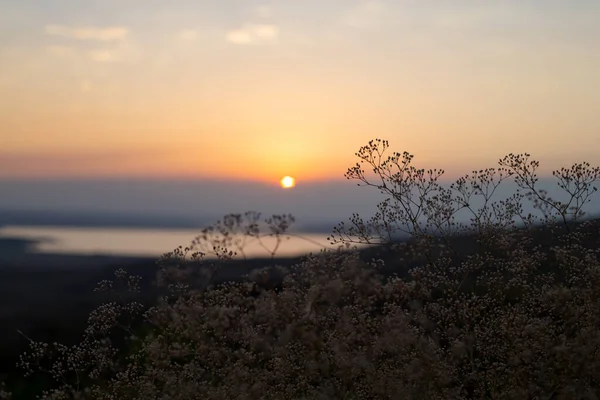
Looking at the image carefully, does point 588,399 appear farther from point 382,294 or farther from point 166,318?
point 166,318

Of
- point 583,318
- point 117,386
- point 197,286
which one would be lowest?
point 117,386

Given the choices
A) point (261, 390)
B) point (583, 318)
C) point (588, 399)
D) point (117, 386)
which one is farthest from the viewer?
point (117, 386)

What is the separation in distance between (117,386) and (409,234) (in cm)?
349

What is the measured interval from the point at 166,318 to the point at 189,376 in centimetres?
56

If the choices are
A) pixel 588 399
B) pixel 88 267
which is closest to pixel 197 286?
pixel 588 399

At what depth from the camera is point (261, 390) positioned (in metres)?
5.11

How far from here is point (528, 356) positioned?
16.9 ft

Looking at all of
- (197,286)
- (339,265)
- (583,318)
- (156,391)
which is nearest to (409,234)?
(339,265)

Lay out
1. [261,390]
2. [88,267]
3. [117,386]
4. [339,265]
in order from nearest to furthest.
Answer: [261,390]
[339,265]
[117,386]
[88,267]

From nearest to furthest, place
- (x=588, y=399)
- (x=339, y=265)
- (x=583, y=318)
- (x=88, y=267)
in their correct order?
(x=588, y=399), (x=583, y=318), (x=339, y=265), (x=88, y=267)

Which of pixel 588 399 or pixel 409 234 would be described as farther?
pixel 409 234

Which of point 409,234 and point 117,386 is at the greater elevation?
point 409,234

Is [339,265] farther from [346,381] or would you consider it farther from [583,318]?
[583,318]

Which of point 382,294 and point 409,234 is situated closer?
point 382,294
